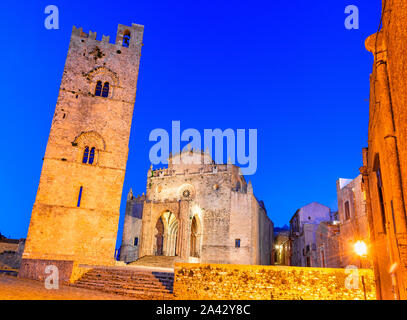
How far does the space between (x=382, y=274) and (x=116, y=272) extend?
10.9 m

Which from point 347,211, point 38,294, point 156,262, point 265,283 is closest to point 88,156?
point 156,262

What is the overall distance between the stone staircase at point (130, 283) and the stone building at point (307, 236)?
16.5 meters

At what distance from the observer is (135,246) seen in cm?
3306

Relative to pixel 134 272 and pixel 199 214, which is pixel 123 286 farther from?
pixel 199 214

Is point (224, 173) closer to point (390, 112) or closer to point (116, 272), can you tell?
point (116, 272)

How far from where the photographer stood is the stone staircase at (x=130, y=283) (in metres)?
11.4

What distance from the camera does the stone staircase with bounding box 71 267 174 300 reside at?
1138cm

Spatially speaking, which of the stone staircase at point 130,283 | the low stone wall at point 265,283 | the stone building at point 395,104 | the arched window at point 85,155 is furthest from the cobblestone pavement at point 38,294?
the arched window at point 85,155

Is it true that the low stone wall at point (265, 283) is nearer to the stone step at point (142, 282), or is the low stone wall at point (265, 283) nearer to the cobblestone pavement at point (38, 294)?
the stone step at point (142, 282)

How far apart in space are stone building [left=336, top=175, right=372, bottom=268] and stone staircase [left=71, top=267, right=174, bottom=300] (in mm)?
10382

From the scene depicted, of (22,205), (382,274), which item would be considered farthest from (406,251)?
Result: (22,205)

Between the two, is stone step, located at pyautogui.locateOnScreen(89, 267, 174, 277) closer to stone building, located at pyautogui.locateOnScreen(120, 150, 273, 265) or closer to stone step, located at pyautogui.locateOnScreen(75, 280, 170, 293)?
stone step, located at pyautogui.locateOnScreen(75, 280, 170, 293)

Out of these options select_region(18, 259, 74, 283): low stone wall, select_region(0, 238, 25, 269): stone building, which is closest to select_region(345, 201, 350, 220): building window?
select_region(18, 259, 74, 283): low stone wall

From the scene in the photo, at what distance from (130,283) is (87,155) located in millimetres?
9510
